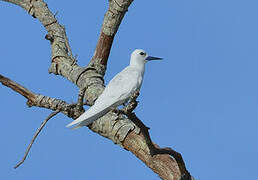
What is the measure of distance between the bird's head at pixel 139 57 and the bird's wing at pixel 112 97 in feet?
2.29

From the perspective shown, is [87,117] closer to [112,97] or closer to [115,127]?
[112,97]

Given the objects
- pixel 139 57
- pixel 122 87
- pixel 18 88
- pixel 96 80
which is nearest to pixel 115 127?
pixel 139 57

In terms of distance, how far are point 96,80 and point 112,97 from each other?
84.1 inches

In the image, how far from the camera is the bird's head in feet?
22.6

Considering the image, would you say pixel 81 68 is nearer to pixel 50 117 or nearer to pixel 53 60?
pixel 53 60

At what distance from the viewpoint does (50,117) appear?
702 cm

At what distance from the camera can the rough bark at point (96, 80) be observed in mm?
6566

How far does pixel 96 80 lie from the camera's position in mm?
8031

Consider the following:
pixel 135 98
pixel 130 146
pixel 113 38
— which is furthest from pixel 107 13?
pixel 135 98

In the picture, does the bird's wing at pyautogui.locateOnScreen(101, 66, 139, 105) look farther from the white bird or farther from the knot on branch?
the knot on branch

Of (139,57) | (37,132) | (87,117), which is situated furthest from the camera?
(37,132)

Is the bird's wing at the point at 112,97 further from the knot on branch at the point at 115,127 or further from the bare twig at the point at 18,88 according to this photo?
the bare twig at the point at 18,88

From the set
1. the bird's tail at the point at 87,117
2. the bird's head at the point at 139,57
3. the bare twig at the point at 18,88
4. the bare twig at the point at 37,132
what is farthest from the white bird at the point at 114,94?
the bare twig at the point at 18,88

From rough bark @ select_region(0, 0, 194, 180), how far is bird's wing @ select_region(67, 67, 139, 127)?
0.75ft
